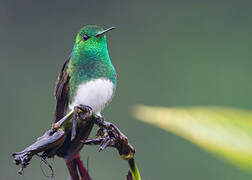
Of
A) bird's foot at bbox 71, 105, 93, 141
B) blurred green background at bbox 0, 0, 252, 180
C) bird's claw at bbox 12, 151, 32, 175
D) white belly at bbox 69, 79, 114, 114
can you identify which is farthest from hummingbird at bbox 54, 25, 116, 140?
blurred green background at bbox 0, 0, 252, 180

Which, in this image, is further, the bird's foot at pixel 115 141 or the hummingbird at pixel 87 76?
the hummingbird at pixel 87 76

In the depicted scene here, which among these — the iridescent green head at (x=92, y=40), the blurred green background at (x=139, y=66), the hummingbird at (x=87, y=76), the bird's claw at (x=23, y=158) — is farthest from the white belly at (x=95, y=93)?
the blurred green background at (x=139, y=66)

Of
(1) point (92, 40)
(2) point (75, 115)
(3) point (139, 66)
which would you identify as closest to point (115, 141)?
(2) point (75, 115)

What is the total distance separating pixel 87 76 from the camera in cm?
192

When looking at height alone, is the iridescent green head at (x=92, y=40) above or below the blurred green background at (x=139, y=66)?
above

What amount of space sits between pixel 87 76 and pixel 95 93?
0.24 ft

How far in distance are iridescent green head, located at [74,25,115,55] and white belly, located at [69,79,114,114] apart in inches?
4.7

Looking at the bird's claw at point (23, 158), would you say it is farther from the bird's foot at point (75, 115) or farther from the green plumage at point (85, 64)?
the green plumage at point (85, 64)

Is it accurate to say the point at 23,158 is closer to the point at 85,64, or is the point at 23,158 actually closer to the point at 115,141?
the point at 115,141

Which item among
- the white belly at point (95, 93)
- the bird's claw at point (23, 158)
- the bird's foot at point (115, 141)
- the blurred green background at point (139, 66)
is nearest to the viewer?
the bird's claw at point (23, 158)

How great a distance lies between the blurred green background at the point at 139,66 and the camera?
499 centimetres

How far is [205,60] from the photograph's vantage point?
5.84m

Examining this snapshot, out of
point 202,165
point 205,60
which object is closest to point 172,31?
point 205,60

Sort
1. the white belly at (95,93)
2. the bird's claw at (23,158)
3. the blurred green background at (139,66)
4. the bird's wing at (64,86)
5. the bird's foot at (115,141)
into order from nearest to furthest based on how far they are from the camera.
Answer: the bird's claw at (23,158) < the bird's foot at (115,141) < the bird's wing at (64,86) < the white belly at (95,93) < the blurred green background at (139,66)
